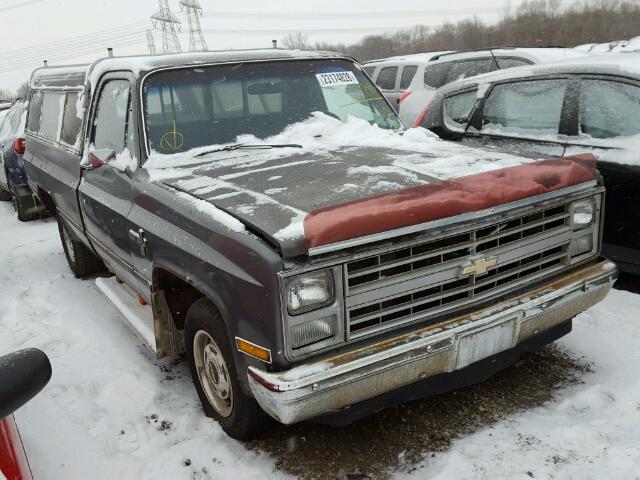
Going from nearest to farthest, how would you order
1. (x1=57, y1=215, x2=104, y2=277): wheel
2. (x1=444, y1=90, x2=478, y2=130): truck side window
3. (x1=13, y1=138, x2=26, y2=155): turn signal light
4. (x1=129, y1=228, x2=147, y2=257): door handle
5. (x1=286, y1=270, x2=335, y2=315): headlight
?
1. (x1=286, y1=270, x2=335, y2=315): headlight
2. (x1=129, y1=228, x2=147, y2=257): door handle
3. (x1=444, y1=90, x2=478, y2=130): truck side window
4. (x1=57, y1=215, x2=104, y2=277): wheel
5. (x1=13, y1=138, x2=26, y2=155): turn signal light

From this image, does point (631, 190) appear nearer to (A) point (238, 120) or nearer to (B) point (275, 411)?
(A) point (238, 120)

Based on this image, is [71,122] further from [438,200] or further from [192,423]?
→ [438,200]

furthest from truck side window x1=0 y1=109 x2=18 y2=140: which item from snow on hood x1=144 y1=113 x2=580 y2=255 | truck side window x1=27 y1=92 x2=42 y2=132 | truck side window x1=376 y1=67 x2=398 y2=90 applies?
snow on hood x1=144 y1=113 x2=580 y2=255

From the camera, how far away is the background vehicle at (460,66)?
8.41 m

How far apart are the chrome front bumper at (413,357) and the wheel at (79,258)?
3.82m

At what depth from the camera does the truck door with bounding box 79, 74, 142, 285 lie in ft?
12.2

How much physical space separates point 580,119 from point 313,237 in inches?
127

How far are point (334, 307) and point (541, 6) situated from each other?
71481 mm

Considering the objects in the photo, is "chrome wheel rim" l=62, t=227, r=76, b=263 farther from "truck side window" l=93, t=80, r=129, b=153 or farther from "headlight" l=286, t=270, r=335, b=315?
"headlight" l=286, t=270, r=335, b=315

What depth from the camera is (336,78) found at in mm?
4348

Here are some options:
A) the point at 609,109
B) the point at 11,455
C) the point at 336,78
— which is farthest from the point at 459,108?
the point at 11,455

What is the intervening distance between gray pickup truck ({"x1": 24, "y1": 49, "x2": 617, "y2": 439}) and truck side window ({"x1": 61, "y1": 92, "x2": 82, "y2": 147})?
1.88ft

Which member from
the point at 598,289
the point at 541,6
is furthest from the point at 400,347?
the point at 541,6

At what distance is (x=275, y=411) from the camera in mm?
2412
